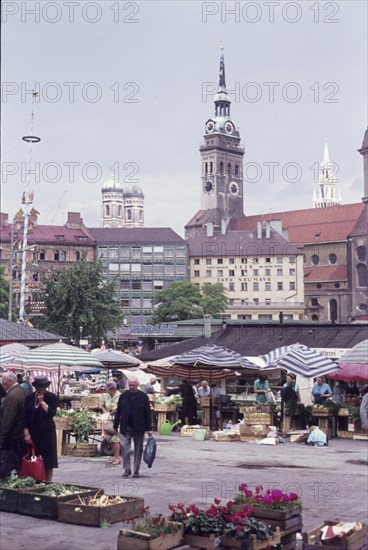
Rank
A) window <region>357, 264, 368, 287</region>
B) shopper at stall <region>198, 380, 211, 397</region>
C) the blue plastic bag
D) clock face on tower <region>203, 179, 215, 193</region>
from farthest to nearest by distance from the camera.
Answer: clock face on tower <region>203, 179, 215, 193</region> < window <region>357, 264, 368, 287</region> < shopper at stall <region>198, 380, 211, 397</region> < the blue plastic bag

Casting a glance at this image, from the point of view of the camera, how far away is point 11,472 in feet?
36.6

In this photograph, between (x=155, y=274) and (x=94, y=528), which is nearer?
(x=94, y=528)

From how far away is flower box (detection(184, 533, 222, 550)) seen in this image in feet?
27.0

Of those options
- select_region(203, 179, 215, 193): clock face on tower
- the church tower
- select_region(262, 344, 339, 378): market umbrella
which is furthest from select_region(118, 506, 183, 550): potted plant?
select_region(203, 179, 215, 193): clock face on tower

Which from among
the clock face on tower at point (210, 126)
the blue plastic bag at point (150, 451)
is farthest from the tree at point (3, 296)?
the blue plastic bag at point (150, 451)

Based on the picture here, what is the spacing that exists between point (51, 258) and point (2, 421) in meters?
99.4

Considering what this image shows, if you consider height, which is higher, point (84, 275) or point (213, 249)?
point (213, 249)

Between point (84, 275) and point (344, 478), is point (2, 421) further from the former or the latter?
point (84, 275)

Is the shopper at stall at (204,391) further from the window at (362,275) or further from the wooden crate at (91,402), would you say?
the window at (362,275)

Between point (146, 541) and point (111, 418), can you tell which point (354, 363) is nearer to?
point (111, 418)

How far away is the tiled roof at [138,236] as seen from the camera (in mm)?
113688

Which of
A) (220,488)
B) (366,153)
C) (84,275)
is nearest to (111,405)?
(220,488)

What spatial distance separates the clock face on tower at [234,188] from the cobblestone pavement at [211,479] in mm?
126330

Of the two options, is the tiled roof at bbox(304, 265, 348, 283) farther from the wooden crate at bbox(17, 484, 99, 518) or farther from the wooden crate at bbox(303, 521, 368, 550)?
the wooden crate at bbox(303, 521, 368, 550)
